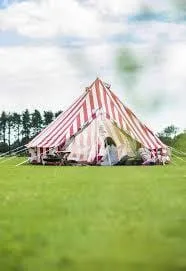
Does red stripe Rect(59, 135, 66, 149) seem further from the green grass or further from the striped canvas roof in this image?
the green grass

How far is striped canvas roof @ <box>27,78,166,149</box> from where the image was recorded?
25.7 meters

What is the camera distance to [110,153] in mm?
25234

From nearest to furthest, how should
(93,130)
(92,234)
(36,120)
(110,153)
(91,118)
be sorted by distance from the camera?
(92,234)
(36,120)
(110,153)
(93,130)
(91,118)

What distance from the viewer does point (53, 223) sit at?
5121 millimetres

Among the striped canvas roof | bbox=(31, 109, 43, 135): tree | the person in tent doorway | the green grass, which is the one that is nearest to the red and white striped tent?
the striped canvas roof

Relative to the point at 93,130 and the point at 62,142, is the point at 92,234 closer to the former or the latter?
the point at 62,142

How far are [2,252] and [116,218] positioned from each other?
1317 millimetres

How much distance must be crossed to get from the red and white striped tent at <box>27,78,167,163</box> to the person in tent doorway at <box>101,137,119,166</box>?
14 cm

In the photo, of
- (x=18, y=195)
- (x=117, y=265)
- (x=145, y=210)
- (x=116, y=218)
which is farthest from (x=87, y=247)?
(x=18, y=195)

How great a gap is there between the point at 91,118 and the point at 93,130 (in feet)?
1.53

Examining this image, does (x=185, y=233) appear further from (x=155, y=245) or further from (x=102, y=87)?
(x=102, y=87)

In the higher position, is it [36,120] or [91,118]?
[91,118]

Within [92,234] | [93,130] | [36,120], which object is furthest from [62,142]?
[92,234]

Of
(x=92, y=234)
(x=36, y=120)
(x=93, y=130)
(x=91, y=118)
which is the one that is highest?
(x=91, y=118)
